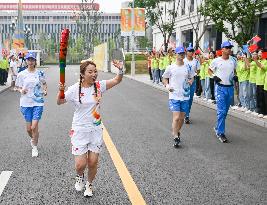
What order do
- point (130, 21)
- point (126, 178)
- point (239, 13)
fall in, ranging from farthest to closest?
point (130, 21) → point (239, 13) → point (126, 178)

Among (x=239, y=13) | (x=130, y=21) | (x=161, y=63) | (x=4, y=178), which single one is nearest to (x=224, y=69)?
(x=4, y=178)

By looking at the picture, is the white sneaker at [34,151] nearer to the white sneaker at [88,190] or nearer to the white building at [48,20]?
the white sneaker at [88,190]

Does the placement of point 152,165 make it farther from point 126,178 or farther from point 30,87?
point 30,87

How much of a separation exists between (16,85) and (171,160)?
124 inches

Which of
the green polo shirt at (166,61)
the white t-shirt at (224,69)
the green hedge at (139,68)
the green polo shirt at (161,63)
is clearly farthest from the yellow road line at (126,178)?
the green hedge at (139,68)

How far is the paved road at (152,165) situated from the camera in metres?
5.18

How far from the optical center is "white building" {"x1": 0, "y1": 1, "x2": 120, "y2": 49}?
138875 millimetres

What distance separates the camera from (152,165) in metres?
6.62

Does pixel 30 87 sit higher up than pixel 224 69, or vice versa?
pixel 224 69

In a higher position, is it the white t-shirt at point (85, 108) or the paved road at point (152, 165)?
the white t-shirt at point (85, 108)

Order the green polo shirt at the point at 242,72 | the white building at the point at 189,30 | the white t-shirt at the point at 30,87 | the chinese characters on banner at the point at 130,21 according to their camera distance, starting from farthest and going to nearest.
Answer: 1. the white building at the point at 189,30
2. the chinese characters on banner at the point at 130,21
3. the green polo shirt at the point at 242,72
4. the white t-shirt at the point at 30,87

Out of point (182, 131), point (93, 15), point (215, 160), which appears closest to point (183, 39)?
point (182, 131)

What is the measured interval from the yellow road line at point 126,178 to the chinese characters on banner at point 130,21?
25320 millimetres

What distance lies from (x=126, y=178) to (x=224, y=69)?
3887 mm
